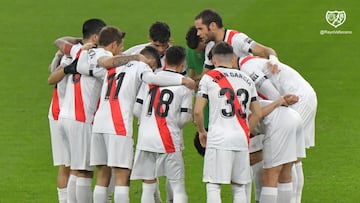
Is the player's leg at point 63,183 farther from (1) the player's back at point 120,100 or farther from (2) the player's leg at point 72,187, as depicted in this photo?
(1) the player's back at point 120,100

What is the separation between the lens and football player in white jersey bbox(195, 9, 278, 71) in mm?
11219

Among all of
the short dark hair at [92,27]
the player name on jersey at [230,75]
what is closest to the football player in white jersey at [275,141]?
the player name on jersey at [230,75]

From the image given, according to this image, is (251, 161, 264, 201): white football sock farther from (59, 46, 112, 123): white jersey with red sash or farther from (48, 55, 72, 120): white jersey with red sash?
(48, 55, 72, 120): white jersey with red sash

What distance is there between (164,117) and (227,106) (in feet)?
2.62

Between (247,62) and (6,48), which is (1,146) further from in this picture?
(6,48)

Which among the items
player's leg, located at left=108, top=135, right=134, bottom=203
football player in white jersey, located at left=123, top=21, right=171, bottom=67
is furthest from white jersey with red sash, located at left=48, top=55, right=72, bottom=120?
player's leg, located at left=108, top=135, right=134, bottom=203

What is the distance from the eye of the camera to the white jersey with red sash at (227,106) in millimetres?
10172

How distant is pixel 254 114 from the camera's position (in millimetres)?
10438

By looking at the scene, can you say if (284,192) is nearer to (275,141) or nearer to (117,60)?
(275,141)

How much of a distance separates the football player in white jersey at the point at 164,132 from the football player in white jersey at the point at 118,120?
159 millimetres

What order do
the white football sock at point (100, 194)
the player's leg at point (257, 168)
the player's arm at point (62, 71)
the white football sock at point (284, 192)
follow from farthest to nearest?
the player's leg at point (257, 168) < the player's arm at point (62, 71) < the white football sock at point (284, 192) < the white football sock at point (100, 194)

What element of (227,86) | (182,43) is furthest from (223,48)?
(182,43)

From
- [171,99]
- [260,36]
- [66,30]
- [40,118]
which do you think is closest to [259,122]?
[171,99]

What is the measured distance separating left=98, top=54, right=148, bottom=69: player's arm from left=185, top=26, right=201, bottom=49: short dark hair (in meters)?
1.22
